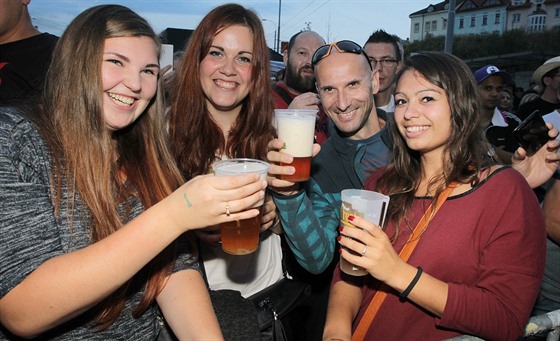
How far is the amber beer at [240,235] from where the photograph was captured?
5.35 feet

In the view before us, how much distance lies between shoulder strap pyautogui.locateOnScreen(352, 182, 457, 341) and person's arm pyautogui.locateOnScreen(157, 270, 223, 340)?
2.27 feet

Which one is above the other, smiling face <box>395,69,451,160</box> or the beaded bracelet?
smiling face <box>395,69,451,160</box>

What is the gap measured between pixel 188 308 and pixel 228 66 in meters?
1.57

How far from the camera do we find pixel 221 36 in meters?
2.60

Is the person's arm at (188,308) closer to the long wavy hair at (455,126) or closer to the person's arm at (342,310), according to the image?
the person's arm at (342,310)

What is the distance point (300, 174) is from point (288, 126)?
0.24 metres

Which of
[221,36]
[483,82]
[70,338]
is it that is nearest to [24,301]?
[70,338]

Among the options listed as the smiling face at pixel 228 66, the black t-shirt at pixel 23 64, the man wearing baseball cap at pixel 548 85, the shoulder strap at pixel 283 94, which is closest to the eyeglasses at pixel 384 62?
the shoulder strap at pixel 283 94

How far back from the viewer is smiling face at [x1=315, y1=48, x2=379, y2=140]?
2.84 m

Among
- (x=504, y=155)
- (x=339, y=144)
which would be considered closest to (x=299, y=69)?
(x=339, y=144)

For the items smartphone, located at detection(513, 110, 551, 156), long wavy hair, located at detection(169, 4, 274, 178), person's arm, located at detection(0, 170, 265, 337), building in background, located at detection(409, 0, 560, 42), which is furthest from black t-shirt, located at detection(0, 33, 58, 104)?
building in background, located at detection(409, 0, 560, 42)

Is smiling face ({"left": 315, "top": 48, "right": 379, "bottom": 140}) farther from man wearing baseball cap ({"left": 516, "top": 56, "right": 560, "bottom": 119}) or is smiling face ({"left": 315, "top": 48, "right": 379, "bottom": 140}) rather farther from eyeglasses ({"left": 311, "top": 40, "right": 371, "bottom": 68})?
man wearing baseball cap ({"left": 516, "top": 56, "right": 560, "bottom": 119})

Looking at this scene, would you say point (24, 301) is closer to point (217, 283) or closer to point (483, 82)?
point (217, 283)

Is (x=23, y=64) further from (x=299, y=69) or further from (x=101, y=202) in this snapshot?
(x=299, y=69)
